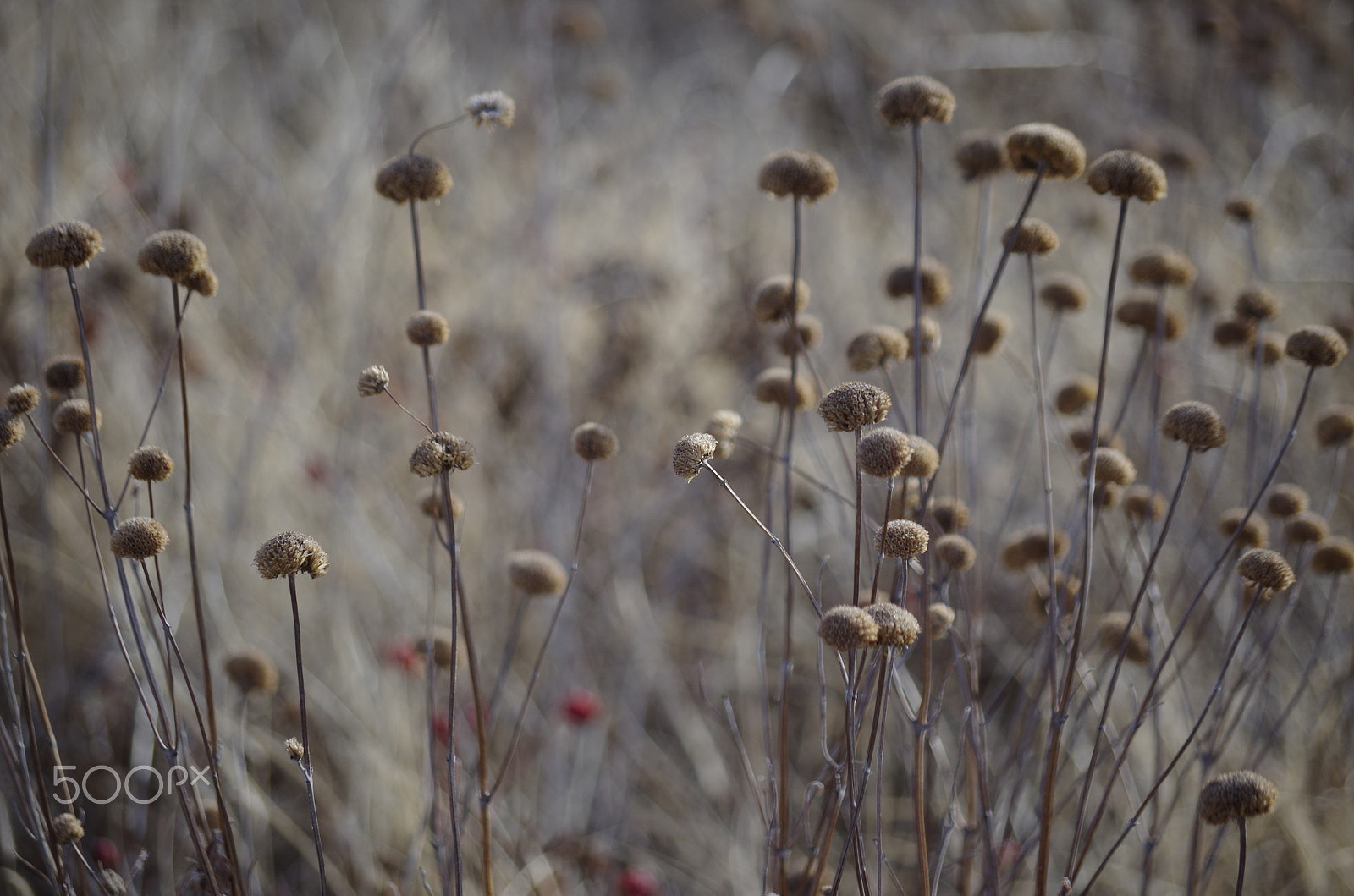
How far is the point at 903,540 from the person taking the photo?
3.94 ft

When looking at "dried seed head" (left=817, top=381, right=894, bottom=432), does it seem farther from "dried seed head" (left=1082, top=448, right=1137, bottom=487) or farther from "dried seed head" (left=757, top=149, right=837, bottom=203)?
"dried seed head" (left=1082, top=448, right=1137, bottom=487)

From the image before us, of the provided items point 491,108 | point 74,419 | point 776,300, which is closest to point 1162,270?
point 776,300

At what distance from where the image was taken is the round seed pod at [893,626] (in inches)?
42.4

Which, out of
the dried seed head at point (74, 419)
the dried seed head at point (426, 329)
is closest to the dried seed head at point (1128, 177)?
the dried seed head at point (426, 329)

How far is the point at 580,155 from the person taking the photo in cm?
486

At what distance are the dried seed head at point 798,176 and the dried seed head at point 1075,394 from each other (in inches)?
33.4

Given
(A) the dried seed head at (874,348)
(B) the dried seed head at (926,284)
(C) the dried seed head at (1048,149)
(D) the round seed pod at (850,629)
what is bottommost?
(D) the round seed pod at (850,629)

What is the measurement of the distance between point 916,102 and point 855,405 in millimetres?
608

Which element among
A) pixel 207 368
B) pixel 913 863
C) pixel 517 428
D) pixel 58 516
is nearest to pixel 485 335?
pixel 517 428

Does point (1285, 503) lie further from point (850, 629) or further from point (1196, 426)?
point (850, 629)

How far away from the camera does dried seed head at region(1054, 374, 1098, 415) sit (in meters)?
1.98

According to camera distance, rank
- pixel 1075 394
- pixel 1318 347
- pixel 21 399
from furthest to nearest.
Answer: pixel 1075 394
pixel 1318 347
pixel 21 399

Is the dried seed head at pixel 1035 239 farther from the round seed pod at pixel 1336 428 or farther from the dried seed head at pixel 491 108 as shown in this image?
the dried seed head at pixel 491 108

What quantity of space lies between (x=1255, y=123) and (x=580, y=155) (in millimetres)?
3735
